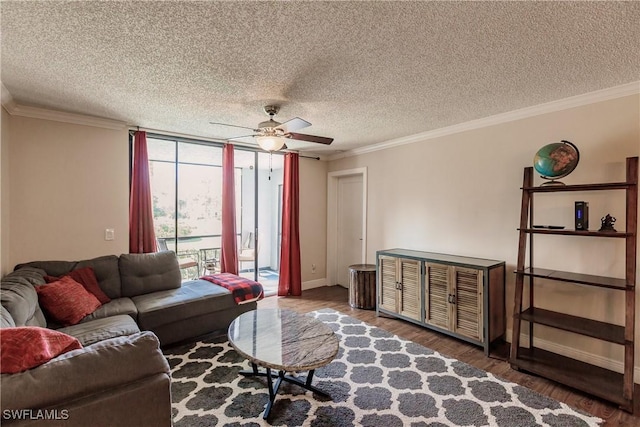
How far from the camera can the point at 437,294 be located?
3.51 m

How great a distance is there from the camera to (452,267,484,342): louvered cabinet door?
10.4 ft

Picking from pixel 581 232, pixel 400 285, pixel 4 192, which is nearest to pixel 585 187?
pixel 581 232

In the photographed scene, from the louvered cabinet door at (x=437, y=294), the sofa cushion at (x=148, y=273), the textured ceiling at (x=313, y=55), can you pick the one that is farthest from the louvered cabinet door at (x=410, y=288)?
the sofa cushion at (x=148, y=273)

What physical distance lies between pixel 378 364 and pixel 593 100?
3151 millimetres

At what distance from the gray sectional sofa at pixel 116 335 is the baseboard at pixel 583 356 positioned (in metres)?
3.24

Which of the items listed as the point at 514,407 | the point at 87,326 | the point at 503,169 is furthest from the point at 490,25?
the point at 87,326

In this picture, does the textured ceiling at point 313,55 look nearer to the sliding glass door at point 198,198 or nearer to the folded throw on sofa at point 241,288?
the sliding glass door at point 198,198

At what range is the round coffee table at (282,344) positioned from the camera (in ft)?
6.49

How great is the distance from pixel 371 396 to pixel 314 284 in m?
3.35

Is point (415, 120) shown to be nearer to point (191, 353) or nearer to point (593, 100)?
point (593, 100)

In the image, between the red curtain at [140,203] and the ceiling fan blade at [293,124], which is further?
the red curtain at [140,203]

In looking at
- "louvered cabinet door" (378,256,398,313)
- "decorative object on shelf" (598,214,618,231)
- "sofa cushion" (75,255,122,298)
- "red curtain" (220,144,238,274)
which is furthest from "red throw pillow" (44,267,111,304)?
"decorative object on shelf" (598,214,618,231)

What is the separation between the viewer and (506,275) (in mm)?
3359

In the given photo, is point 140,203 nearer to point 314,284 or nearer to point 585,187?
point 314,284
